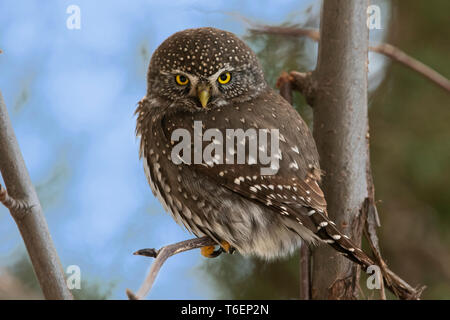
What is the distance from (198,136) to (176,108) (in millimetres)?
159

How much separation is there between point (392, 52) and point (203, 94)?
753 mm

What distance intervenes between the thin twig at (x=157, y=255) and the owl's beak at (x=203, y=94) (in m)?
0.41

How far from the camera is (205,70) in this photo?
1.72m

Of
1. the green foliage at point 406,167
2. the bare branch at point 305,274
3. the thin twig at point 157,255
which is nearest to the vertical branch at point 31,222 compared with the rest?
the thin twig at point 157,255

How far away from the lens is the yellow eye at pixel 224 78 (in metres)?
1.79

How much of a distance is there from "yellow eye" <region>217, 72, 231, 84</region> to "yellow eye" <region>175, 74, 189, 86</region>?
10cm

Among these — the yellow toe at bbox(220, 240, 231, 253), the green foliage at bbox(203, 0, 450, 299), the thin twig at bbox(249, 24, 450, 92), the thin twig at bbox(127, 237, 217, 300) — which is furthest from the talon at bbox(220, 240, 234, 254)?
the thin twig at bbox(249, 24, 450, 92)

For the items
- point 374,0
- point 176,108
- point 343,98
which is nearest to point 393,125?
point 374,0

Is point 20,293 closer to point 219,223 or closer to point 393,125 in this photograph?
point 219,223

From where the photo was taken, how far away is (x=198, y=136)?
177 centimetres

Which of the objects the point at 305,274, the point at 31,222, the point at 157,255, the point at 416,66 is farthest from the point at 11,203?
the point at 416,66

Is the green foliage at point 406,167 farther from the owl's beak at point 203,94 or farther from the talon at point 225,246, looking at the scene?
the owl's beak at point 203,94
